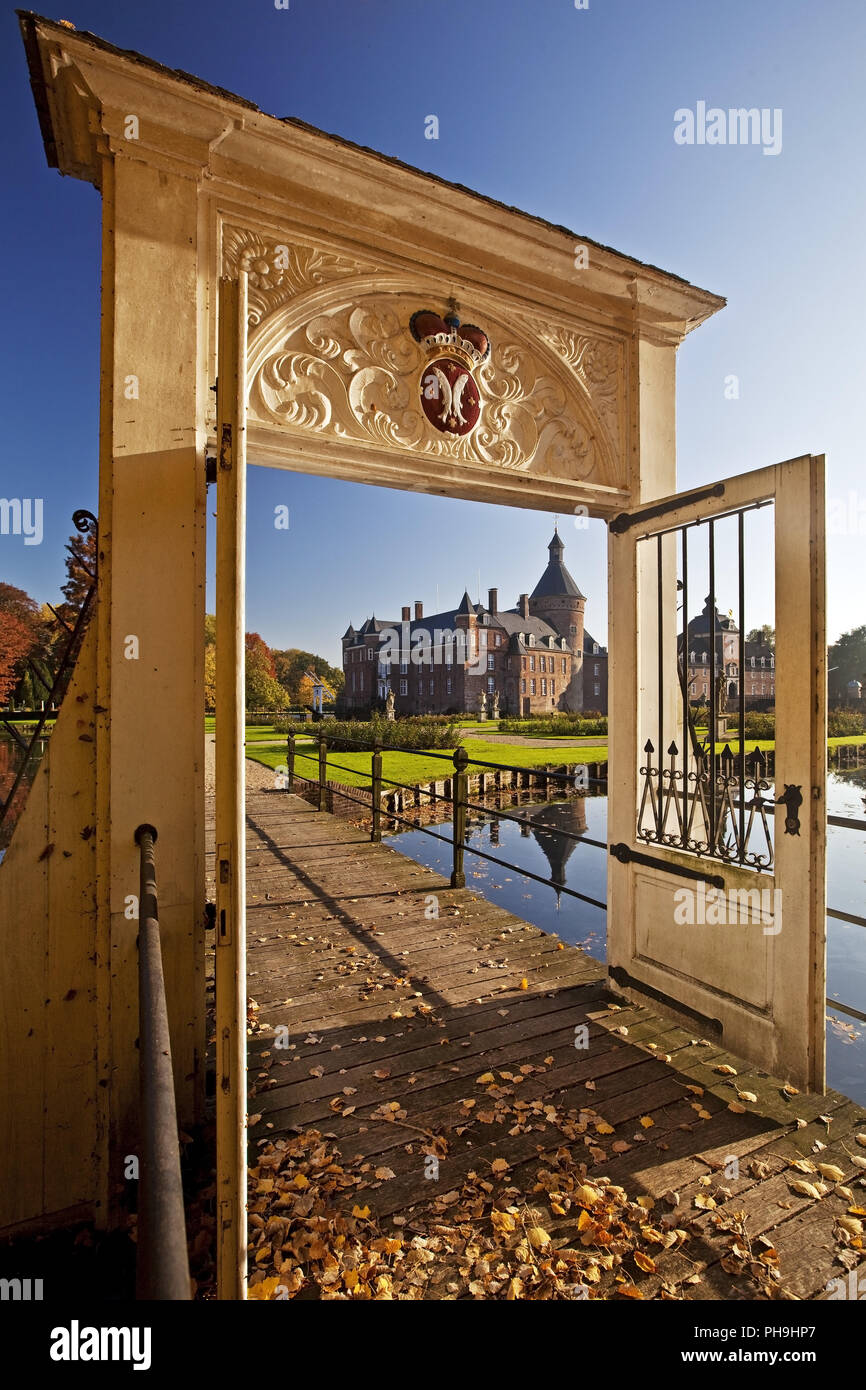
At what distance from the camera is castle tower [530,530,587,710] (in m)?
54.9

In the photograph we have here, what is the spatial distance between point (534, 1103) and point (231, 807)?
6.61 feet

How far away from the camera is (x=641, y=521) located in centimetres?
336

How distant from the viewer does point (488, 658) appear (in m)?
50.3

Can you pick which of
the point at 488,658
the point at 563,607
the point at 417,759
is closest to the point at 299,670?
the point at 488,658

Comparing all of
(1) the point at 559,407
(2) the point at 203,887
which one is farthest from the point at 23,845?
(1) the point at 559,407

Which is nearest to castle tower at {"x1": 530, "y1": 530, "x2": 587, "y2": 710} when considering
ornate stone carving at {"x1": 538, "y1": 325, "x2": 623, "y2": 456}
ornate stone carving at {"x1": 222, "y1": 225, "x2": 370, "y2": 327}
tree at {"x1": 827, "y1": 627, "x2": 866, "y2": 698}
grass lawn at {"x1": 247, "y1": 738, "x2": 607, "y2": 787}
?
tree at {"x1": 827, "y1": 627, "x2": 866, "y2": 698}

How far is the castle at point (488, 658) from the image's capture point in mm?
49531

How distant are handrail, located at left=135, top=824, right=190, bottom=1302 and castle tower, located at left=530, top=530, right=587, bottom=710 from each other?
180 ft

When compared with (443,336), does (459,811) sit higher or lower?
lower

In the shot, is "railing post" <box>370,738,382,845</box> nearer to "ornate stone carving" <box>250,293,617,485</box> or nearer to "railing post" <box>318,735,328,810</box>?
"railing post" <box>318,735,328,810</box>

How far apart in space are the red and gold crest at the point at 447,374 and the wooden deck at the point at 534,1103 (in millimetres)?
3059

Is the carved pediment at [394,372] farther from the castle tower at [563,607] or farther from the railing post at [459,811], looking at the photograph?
the castle tower at [563,607]

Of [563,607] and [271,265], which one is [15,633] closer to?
[271,265]
